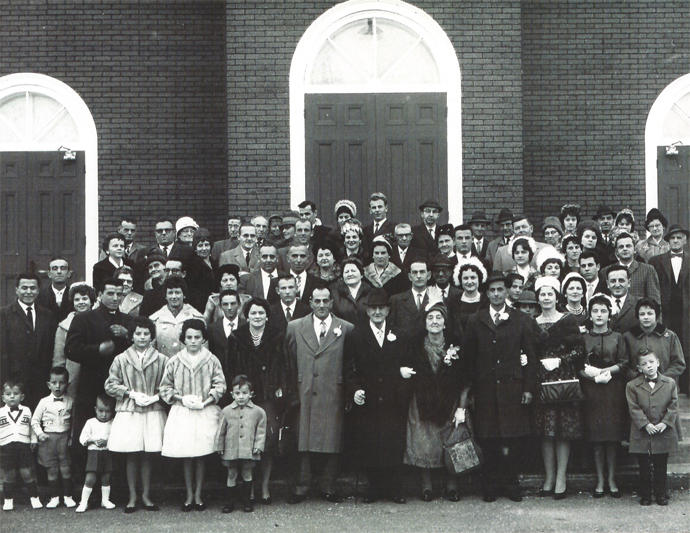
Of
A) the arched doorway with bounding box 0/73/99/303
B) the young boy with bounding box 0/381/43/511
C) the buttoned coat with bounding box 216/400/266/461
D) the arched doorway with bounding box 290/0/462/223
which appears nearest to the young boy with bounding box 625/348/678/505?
the buttoned coat with bounding box 216/400/266/461

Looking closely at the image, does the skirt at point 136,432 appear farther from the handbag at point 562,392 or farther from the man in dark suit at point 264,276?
the handbag at point 562,392

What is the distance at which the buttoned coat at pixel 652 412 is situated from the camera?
6883 millimetres

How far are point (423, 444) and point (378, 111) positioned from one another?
494cm

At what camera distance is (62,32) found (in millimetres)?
11320

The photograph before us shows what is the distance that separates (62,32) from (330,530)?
7706 mm

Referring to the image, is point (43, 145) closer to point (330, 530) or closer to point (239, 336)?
point (239, 336)

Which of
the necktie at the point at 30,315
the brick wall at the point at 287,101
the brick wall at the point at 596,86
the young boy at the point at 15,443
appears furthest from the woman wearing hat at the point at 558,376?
the brick wall at the point at 596,86

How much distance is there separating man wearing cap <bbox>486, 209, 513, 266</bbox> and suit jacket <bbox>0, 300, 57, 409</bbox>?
434cm

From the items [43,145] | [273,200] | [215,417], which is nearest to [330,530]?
[215,417]

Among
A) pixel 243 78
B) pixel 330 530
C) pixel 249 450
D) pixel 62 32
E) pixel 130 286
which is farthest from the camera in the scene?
pixel 62 32

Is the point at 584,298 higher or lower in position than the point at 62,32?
lower

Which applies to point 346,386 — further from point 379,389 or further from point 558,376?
point 558,376

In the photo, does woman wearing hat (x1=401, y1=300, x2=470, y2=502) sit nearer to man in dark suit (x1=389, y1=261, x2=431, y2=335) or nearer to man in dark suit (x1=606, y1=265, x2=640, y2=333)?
man in dark suit (x1=389, y1=261, x2=431, y2=335)

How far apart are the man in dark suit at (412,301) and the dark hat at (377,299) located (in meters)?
0.24
